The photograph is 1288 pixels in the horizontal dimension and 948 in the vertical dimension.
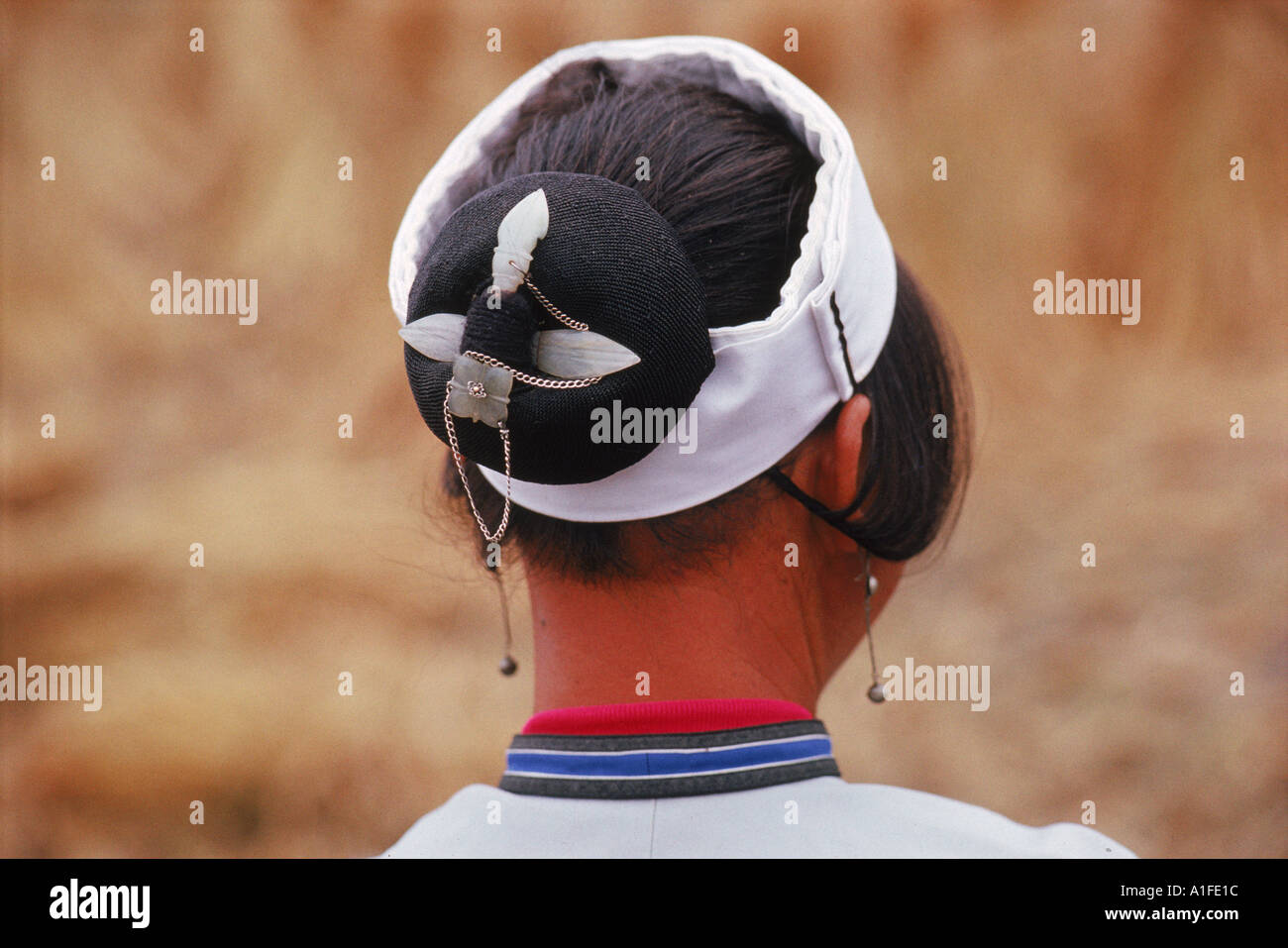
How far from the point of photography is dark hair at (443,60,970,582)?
1.14m

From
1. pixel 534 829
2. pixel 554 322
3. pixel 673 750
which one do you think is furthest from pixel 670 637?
pixel 554 322

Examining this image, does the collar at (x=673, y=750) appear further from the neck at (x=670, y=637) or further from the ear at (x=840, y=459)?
the ear at (x=840, y=459)

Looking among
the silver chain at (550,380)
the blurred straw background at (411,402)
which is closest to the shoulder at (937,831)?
the silver chain at (550,380)

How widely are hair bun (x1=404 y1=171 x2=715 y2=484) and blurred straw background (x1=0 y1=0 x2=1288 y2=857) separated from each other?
258 cm

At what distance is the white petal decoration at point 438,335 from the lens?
3.41 feet

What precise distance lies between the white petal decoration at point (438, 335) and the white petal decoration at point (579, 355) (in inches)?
3.1

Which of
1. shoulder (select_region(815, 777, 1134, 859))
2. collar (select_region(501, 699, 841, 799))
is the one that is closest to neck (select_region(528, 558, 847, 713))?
collar (select_region(501, 699, 841, 799))

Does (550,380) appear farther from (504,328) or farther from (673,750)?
(673,750)

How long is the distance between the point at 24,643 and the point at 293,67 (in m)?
2.14

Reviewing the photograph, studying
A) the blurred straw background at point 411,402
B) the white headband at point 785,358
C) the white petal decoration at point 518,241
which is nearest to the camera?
the white petal decoration at point 518,241

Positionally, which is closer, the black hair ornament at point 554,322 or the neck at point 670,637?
the black hair ornament at point 554,322

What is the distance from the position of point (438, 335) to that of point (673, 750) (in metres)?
0.46

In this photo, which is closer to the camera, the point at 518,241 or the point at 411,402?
the point at 518,241

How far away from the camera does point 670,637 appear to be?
1.18 m
